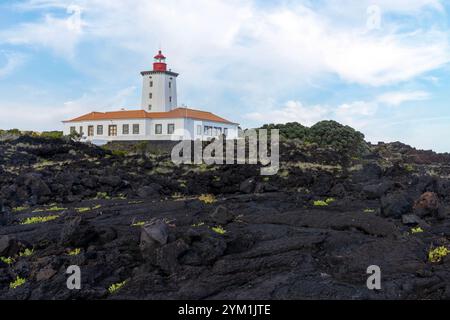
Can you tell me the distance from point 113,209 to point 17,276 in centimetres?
937

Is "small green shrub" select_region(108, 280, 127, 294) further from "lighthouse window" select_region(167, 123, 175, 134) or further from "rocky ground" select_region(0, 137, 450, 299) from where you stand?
"lighthouse window" select_region(167, 123, 175, 134)

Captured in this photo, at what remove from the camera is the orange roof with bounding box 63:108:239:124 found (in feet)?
249

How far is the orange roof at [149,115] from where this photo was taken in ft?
249

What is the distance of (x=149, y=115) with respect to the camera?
256 ft

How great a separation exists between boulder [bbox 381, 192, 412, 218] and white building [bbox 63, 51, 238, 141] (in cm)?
5412

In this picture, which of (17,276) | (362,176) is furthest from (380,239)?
(362,176)

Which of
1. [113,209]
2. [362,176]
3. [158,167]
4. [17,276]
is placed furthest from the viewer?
[158,167]

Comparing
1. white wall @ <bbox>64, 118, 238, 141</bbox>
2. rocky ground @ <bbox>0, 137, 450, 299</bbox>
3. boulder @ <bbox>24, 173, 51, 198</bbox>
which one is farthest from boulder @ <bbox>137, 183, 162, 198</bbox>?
white wall @ <bbox>64, 118, 238, 141</bbox>

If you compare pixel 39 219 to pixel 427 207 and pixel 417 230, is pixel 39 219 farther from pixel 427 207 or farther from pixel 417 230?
pixel 427 207

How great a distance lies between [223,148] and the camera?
2029 inches

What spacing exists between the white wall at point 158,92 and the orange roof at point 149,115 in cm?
268
